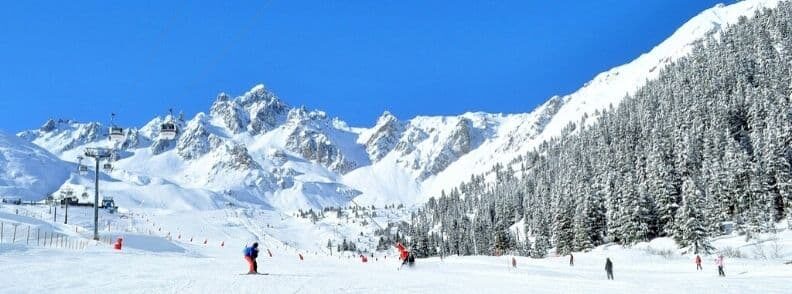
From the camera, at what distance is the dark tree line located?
78.9 m

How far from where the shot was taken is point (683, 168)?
97.1 m

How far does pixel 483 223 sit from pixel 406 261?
374 ft

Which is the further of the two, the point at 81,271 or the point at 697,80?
the point at 697,80

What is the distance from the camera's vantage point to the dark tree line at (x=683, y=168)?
78.9 metres

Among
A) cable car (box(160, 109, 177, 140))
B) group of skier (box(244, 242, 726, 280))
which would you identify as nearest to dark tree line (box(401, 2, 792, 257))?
group of skier (box(244, 242, 726, 280))

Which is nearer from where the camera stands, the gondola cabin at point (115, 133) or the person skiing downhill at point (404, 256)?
the person skiing downhill at point (404, 256)

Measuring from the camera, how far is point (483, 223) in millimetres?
142375

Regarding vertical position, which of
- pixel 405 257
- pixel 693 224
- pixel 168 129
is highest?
pixel 168 129

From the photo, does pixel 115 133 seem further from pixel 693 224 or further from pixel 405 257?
pixel 693 224

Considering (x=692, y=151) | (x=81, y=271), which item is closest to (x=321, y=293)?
(x=81, y=271)

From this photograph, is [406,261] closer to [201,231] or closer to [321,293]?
[321,293]

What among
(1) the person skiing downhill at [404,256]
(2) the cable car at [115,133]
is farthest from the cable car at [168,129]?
(1) the person skiing downhill at [404,256]

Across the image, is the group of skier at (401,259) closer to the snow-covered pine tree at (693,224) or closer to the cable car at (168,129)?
the snow-covered pine tree at (693,224)

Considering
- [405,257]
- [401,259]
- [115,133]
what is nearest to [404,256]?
[405,257]
